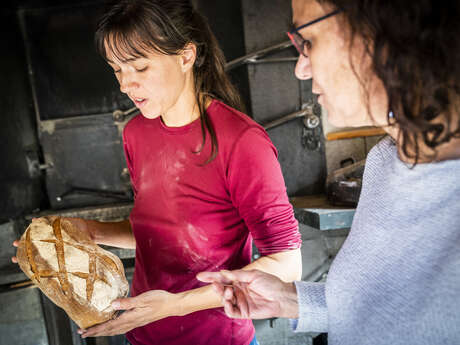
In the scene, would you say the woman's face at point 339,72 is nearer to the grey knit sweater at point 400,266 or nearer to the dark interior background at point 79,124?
the grey knit sweater at point 400,266

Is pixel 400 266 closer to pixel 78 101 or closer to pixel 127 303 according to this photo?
pixel 127 303

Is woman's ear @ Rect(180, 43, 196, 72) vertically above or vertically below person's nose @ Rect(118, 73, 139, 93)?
above

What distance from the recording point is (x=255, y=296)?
2.82 ft

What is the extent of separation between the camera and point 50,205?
262cm

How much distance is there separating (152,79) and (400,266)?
0.83m

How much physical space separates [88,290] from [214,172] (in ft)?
1.78

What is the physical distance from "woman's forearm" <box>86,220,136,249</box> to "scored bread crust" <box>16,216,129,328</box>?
0.58 feet

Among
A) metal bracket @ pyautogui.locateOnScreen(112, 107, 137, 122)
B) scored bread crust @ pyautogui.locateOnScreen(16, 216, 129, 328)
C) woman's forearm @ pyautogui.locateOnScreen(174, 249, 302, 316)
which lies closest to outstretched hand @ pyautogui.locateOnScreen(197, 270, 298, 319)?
woman's forearm @ pyautogui.locateOnScreen(174, 249, 302, 316)

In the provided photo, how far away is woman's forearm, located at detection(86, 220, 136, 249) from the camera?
139 centimetres

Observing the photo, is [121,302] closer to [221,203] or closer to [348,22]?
[221,203]

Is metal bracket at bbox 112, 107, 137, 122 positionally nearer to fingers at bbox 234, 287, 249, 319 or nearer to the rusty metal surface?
the rusty metal surface

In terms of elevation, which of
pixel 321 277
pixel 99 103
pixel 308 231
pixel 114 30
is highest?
pixel 114 30

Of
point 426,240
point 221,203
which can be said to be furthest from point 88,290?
point 426,240

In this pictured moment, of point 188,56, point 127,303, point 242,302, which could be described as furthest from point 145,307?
point 188,56
